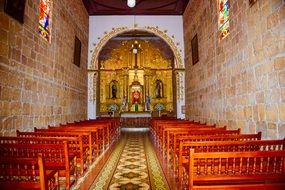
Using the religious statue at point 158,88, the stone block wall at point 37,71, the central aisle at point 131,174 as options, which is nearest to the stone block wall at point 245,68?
the central aisle at point 131,174

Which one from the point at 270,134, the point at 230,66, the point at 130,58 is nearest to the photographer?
the point at 270,134

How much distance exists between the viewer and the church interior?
119 inches

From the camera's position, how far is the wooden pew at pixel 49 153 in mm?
3469

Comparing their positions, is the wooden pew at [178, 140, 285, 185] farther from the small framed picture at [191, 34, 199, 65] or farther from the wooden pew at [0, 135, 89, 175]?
the small framed picture at [191, 34, 199, 65]

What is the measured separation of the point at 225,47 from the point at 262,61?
2.46 meters

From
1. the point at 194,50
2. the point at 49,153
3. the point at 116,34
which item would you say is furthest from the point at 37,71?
the point at 116,34

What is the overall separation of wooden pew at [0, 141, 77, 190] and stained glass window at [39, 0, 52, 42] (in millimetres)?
4952

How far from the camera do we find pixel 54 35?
881 centimetres

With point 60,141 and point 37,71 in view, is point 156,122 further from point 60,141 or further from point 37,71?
point 60,141

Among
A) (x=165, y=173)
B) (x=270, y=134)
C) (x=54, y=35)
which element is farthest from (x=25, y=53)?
(x=270, y=134)

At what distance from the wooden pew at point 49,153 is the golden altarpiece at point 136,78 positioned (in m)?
16.9

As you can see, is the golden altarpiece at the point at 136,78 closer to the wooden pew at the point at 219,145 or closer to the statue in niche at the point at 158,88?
the statue in niche at the point at 158,88

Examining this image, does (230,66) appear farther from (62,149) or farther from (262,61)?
(62,149)

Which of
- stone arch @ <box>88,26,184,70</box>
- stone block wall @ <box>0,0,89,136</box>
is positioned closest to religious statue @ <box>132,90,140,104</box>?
stone arch @ <box>88,26,184,70</box>
